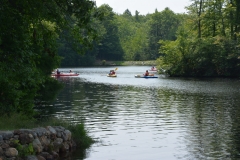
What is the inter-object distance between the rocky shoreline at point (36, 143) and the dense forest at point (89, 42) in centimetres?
176

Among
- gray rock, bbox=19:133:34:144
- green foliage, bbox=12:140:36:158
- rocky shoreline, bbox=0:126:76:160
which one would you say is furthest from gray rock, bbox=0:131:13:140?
gray rock, bbox=19:133:34:144

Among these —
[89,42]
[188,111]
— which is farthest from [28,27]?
[188,111]

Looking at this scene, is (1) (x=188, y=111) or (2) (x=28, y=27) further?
(1) (x=188, y=111)

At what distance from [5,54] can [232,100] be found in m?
21.0

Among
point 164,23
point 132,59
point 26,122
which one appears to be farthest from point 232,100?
point 164,23

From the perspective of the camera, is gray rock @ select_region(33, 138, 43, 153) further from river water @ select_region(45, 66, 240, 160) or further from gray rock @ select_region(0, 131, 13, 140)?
river water @ select_region(45, 66, 240, 160)

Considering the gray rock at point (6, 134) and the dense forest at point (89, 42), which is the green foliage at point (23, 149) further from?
the dense forest at point (89, 42)

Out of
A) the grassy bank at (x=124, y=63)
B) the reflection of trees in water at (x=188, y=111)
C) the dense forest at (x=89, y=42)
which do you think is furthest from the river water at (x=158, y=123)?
the grassy bank at (x=124, y=63)

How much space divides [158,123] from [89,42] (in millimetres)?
9692

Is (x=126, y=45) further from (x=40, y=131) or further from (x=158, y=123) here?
(x=40, y=131)

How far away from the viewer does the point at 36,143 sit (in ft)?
43.7

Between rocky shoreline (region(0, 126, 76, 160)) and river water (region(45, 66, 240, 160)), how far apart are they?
0.72m

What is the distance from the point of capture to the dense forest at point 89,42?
12.5 m

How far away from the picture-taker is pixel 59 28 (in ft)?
42.4
